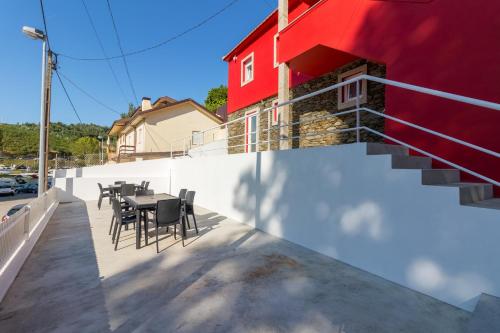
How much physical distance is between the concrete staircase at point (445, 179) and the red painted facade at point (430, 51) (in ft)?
1.83

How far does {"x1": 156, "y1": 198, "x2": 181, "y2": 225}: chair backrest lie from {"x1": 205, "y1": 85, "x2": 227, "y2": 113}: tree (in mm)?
30687

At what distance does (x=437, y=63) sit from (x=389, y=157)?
7.20ft

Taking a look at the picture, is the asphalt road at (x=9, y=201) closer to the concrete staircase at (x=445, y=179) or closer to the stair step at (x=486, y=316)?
the concrete staircase at (x=445, y=179)

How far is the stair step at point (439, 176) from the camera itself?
326 centimetres

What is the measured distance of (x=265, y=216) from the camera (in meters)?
5.99

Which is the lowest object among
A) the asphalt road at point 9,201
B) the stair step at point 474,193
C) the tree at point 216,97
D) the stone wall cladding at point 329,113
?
the asphalt road at point 9,201

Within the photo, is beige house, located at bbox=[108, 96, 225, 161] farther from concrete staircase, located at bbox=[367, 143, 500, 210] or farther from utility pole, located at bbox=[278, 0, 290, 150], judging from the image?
concrete staircase, located at bbox=[367, 143, 500, 210]

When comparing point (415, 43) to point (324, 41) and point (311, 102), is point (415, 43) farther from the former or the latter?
point (311, 102)

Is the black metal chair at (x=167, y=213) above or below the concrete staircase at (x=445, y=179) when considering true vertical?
below

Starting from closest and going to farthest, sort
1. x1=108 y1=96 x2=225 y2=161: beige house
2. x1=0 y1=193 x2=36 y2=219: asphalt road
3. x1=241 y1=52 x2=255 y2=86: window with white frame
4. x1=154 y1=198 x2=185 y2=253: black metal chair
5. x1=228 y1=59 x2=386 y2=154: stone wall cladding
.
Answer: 1. x1=154 y1=198 x2=185 y2=253: black metal chair
2. x1=228 y1=59 x2=386 y2=154: stone wall cladding
3. x1=241 y1=52 x2=255 y2=86: window with white frame
4. x1=0 y1=193 x2=36 y2=219: asphalt road
5. x1=108 y1=96 x2=225 y2=161: beige house

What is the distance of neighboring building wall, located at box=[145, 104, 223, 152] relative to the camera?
19906mm

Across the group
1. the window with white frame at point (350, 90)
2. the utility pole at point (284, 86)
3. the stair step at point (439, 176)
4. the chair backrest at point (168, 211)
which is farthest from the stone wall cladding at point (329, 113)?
the stair step at point (439, 176)

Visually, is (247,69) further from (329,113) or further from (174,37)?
(329,113)

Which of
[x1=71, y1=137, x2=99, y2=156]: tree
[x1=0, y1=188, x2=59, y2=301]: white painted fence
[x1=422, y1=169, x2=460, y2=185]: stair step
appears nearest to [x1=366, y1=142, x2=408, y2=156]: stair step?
[x1=422, y1=169, x2=460, y2=185]: stair step
